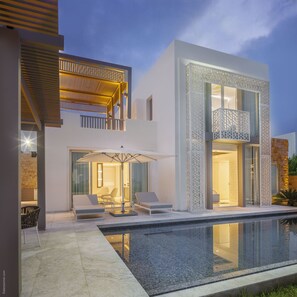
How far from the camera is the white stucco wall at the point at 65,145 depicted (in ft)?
34.3

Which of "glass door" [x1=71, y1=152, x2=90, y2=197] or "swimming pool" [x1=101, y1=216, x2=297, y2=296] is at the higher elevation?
"glass door" [x1=71, y1=152, x2=90, y2=197]

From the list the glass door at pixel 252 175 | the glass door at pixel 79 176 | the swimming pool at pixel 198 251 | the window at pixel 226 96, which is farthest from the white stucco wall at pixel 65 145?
the glass door at pixel 252 175

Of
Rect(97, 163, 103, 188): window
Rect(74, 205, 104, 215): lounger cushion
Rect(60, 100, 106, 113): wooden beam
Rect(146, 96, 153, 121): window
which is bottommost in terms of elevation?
Rect(74, 205, 104, 215): lounger cushion

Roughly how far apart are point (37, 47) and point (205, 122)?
8816 mm

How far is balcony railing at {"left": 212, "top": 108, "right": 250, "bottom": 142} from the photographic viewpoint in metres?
11.0

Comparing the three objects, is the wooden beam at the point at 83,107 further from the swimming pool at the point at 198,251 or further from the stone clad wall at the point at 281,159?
the stone clad wall at the point at 281,159

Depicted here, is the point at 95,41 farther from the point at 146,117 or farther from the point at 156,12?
the point at 146,117

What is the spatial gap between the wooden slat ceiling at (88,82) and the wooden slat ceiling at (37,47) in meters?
6.25

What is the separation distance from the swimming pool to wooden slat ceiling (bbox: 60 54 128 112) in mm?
7736

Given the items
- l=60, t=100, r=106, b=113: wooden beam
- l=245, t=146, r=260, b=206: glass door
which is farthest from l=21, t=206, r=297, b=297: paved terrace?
l=60, t=100, r=106, b=113: wooden beam

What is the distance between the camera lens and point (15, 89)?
10.2 ft

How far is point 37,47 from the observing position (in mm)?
3602

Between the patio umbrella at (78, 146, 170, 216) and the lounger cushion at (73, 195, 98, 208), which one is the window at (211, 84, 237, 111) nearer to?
the patio umbrella at (78, 146, 170, 216)

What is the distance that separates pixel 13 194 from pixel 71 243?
3.06 meters
